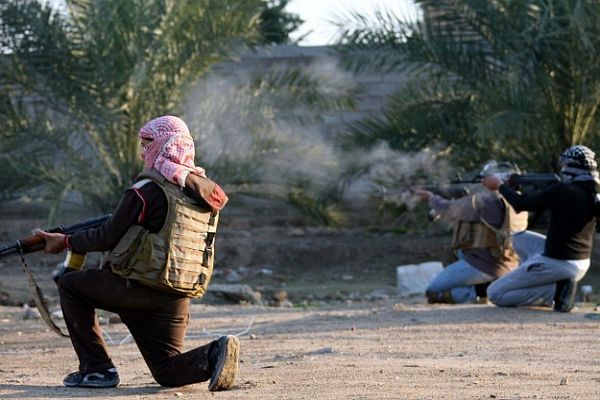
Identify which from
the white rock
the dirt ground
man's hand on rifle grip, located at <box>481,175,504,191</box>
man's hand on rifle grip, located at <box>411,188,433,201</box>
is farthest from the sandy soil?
the white rock

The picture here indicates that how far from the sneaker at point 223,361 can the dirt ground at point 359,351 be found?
0.31 feet

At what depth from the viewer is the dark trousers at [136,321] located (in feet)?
21.9

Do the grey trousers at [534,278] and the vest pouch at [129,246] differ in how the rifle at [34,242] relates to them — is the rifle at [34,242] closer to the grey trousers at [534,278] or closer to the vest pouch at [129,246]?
the vest pouch at [129,246]

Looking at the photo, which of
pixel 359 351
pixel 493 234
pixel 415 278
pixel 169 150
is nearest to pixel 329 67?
pixel 415 278

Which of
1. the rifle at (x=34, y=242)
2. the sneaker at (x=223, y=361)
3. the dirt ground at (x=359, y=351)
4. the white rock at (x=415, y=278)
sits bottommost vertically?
the white rock at (x=415, y=278)

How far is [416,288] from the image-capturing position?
1488cm

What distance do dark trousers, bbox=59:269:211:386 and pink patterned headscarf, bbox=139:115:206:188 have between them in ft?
1.93

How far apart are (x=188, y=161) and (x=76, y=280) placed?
2.72 ft

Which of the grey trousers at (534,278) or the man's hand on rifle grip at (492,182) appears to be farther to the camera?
the man's hand on rifle grip at (492,182)

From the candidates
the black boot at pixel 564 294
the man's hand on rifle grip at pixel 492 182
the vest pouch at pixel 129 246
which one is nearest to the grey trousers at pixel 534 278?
the black boot at pixel 564 294

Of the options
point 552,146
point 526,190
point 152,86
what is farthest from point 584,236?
point 152,86

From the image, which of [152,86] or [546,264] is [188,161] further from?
[152,86]

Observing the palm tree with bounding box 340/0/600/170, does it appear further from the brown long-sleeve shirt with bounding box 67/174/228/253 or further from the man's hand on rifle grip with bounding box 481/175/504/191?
the brown long-sleeve shirt with bounding box 67/174/228/253

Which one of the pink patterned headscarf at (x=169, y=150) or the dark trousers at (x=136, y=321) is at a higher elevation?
the pink patterned headscarf at (x=169, y=150)
